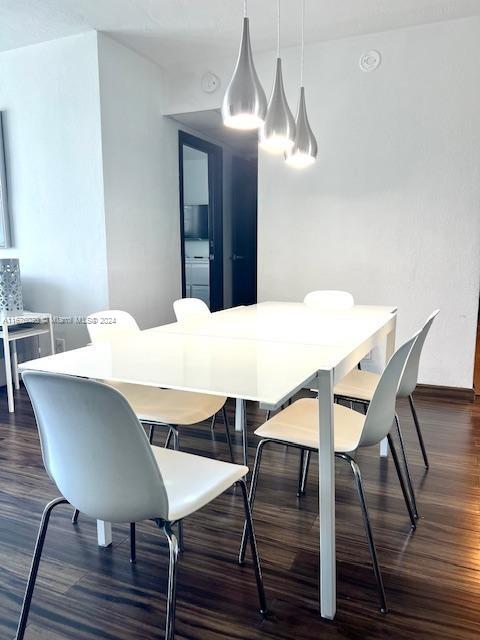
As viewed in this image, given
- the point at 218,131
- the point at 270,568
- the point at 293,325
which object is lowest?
the point at 270,568

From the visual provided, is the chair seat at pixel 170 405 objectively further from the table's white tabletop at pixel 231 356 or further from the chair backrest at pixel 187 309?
the chair backrest at pixel 187 309

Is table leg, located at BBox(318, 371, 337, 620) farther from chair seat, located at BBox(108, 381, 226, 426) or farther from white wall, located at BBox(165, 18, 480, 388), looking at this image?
white wall, located at BBox(165, 18, 480, 388)

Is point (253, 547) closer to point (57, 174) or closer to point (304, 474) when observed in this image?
point (304, 474)

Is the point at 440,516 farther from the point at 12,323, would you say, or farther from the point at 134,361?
the point at 12,323

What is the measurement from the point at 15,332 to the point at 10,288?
13.0 inches

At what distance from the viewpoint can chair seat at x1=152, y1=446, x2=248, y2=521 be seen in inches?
47.1

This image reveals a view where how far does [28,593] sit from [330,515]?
2.76 ft

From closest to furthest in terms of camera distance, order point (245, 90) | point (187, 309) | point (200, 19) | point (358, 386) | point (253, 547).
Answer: point (253, 547) → point (245, 90) → point (358, 386) → point (187, 309) → point (200, 19)

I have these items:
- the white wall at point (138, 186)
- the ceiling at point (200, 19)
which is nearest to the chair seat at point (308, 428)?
the white wall at point (138, 186)

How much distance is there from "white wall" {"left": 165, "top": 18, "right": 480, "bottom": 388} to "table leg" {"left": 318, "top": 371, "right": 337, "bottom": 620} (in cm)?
257

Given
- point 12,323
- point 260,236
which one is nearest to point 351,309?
point 260,236

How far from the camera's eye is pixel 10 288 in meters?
3.55

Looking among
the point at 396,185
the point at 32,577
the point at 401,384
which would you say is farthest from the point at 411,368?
the point at 396,185

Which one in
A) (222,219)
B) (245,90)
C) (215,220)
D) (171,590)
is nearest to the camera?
(171,590)
